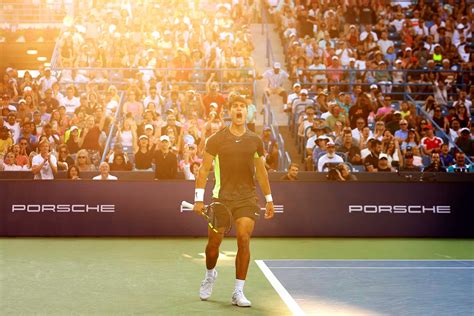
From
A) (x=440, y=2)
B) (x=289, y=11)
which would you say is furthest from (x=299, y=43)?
(x=440, y=2)

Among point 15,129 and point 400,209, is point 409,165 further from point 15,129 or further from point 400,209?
point 15,129

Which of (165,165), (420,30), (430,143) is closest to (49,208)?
(165,165)

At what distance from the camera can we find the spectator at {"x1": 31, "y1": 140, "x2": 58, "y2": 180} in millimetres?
17906

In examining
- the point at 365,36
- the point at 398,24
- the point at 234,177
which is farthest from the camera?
the point at 398,24

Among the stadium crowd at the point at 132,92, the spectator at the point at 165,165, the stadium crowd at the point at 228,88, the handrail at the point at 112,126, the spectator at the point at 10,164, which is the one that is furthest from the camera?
the handrail at the point at 112,126

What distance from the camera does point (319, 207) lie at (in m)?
17.0

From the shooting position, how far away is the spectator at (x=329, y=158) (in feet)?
61.2

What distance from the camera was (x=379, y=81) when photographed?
25.4 metres

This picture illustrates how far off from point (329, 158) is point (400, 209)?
2313mm

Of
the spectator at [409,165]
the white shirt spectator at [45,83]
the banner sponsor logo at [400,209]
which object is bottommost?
the banner sponsor logo at [400,209]

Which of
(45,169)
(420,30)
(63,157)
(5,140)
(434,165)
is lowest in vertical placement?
(434,165)

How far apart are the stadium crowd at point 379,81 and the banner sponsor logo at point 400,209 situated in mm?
1586

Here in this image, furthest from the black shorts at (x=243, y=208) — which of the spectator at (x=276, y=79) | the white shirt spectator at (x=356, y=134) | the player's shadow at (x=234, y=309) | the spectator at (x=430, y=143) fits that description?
the spectator at (x=276, y=79)

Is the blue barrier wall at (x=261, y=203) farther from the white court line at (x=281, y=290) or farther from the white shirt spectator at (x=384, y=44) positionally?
the white shirt spectator at (x=384, y=44)
